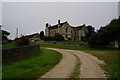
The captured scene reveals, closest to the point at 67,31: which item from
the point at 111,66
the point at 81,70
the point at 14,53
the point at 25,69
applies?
the point at 14,53

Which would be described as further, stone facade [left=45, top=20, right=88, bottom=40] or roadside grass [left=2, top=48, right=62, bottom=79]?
stone facade [left=45, top=20, right=88, bottom=40]

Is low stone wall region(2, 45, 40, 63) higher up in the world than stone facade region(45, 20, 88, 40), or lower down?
lower down

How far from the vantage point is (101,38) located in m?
46.1

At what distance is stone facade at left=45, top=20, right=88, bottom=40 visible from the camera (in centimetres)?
8075

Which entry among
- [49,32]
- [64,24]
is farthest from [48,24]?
[64,24]

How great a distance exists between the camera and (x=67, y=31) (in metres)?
82.1

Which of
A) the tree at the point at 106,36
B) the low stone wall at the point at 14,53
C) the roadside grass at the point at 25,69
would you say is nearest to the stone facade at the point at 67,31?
the tree at the point at 106,36

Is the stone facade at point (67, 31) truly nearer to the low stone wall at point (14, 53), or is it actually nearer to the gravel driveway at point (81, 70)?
the low stone wall at point (14, 53)

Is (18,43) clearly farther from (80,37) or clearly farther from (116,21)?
(80,37)

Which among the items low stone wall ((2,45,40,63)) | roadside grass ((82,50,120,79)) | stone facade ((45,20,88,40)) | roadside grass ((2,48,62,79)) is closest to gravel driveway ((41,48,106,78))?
roadside grass ((82,50,120,79))

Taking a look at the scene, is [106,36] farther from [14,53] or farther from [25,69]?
[25,69]

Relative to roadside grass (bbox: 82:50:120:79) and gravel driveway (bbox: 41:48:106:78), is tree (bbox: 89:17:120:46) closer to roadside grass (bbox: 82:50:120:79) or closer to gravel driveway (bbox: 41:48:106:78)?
roadside grass (bbox: 82:50:120:79)

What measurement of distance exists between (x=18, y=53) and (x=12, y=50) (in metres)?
1.52

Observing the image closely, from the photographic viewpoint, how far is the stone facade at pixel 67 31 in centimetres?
8075
